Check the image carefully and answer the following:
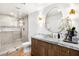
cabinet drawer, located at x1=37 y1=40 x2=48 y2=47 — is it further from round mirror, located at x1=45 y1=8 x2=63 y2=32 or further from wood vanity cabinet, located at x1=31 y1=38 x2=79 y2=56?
round mirror, located at x1=45 y1=8 x2=63 y2=32

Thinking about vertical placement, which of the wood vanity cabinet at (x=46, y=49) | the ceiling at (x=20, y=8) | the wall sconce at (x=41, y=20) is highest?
the ceiling at (x=20, y=8)

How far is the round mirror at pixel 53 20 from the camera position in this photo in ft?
6.74

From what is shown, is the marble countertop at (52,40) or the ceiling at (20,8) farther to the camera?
the ceiling at (20,8)

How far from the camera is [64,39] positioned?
2031 millimetres

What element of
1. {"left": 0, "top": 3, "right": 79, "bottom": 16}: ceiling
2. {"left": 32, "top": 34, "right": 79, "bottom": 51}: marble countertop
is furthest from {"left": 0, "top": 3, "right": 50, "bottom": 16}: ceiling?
{"left": 32, "top": 34, "right": 79, "bottom": 51}: marble countertop

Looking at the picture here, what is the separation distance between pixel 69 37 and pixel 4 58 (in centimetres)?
111

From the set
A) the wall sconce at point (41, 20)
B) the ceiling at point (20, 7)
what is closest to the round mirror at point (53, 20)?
the wall sconce at point (41, 20)

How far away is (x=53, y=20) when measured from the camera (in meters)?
2.07

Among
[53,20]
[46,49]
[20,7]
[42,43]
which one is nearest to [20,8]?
[20,7]

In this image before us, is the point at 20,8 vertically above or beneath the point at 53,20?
above

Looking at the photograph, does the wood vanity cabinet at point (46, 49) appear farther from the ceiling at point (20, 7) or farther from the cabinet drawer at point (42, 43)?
the ceiling at point (20, 7)

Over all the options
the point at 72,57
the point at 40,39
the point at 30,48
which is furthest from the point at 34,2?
the point at 72,57

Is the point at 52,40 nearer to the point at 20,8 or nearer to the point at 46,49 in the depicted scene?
the point at 46,49

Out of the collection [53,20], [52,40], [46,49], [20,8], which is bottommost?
[46,49]
